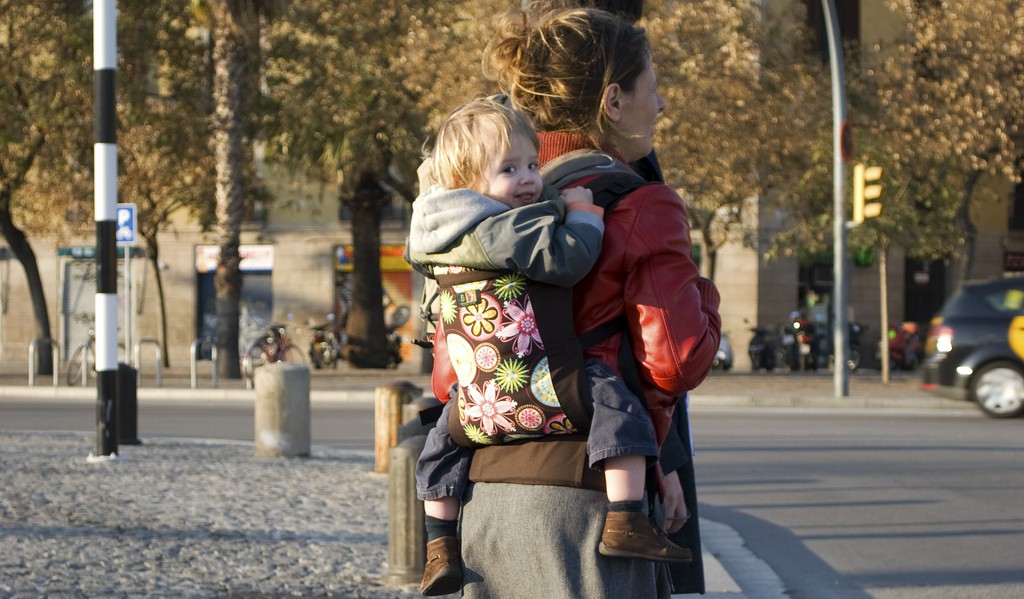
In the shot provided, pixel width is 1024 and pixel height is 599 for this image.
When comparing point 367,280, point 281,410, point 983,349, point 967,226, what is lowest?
point 281,410

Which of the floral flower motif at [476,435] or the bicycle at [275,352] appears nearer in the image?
the floral flower motif at [476,435]

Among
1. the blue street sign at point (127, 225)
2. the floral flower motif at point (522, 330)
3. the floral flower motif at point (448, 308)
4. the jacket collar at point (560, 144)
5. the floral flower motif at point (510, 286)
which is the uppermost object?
the blue street sign at point (127, 225)

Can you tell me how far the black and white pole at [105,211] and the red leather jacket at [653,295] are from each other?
809cm

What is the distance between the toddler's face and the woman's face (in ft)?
0.82

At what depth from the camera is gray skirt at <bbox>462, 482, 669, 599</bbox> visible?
242 centimetres

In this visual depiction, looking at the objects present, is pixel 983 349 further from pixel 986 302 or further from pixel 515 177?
pixel 515 177

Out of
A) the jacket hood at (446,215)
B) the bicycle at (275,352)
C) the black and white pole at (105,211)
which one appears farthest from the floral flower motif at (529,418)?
the bicycle at (275,352)

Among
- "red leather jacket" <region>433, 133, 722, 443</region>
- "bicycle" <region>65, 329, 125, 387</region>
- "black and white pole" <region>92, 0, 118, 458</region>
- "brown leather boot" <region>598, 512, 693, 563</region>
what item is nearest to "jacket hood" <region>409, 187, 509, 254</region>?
"red leather jacket" <region>433, 133, 722, 443</region>

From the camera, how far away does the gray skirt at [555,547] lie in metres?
2.42

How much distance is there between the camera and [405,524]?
19.7ft

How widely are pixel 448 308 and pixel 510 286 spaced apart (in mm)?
159

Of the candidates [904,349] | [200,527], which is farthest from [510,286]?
[904,349]

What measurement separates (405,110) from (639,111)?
22.9 metres

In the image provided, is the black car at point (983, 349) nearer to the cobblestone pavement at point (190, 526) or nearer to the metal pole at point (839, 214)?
the metal pole at point (839, 214)
